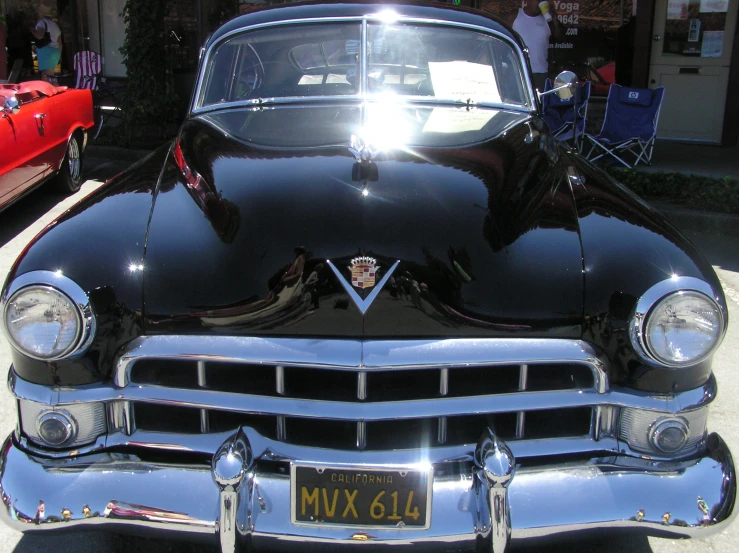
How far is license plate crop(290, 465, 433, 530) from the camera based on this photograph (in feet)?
6.34

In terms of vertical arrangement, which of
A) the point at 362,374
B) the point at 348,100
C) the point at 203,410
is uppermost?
the point at 348,100

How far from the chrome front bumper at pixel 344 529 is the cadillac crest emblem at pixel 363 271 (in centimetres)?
46

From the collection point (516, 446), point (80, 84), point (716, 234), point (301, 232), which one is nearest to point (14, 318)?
point (301, 232)

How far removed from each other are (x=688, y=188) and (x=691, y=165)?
1512 millimetres

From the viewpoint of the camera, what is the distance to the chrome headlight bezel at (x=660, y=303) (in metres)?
2.03

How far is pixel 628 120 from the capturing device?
783 centimetres

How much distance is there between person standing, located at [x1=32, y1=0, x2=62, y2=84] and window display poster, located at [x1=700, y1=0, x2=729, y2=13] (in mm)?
8967

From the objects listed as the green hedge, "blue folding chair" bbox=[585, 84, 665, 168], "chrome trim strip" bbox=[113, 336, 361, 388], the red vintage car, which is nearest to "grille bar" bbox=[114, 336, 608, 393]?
"chrome trim strip" bbox=[113, 336, 361, 388]

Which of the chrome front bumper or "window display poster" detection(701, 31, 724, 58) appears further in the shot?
"window display poster" detection(701, 31, 724, 58)

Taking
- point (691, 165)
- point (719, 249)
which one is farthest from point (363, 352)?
point (691, 165)

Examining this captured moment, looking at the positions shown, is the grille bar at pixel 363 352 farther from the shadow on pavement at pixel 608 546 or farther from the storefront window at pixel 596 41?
the storefront window at pixel 596 41

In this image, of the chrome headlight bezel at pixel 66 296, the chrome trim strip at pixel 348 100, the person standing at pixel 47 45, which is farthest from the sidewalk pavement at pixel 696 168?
the person standing at pixel 47 45

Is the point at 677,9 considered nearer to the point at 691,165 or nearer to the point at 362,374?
the point at 691,165

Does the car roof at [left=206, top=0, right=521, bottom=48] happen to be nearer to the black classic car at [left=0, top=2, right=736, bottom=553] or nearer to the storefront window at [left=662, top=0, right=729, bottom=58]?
the black classic car at [left=0, top=2, right=736, bottom=553]
